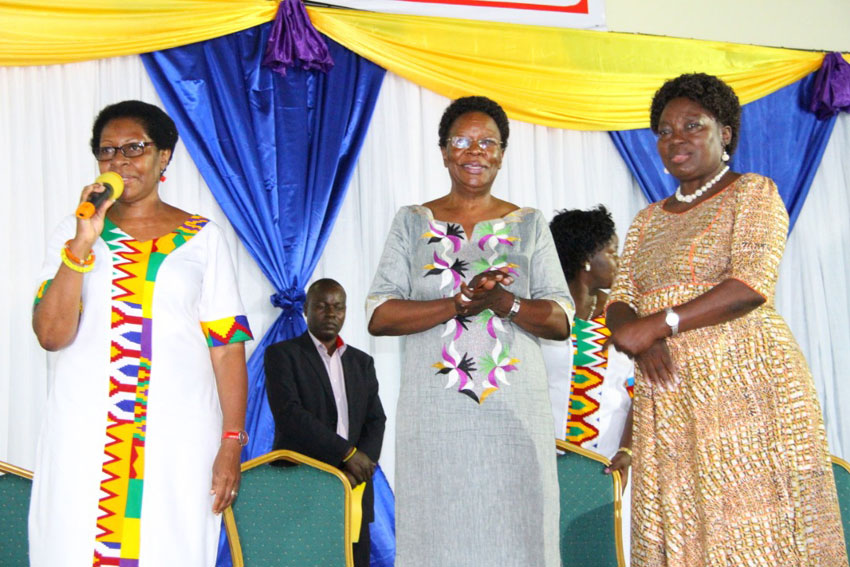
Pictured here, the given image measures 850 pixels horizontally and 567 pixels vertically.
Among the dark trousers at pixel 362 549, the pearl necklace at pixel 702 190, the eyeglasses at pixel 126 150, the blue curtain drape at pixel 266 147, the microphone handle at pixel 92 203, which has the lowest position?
the dark trousers at pixel 362 549

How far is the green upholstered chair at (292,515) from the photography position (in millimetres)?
3115

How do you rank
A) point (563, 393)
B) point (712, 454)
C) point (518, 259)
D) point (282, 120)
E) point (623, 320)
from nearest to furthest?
point (712, 454), point (623, 320), point (518, 259), point (563, 393), point (282, 120)

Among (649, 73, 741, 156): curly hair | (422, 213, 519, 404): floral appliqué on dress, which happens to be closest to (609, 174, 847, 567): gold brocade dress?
(649, 73, 741, 156): curly hair

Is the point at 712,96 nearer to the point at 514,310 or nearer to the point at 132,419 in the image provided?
the point at 514,310

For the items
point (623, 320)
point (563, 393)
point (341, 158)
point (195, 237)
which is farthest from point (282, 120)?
point (623, 320)

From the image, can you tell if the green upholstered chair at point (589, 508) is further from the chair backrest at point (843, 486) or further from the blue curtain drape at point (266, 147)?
the blue curtain drape at point (266, 147)

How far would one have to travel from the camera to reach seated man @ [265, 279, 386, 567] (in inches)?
161

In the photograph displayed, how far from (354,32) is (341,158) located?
746mm

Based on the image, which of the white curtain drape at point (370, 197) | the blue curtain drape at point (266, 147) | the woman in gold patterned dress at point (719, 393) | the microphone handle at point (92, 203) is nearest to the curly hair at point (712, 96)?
the woman in gold patterned dress at point (719, 393)

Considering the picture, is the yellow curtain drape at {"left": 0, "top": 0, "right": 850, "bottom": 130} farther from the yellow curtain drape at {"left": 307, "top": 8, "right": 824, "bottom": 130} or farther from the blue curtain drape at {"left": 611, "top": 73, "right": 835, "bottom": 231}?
the blue curtain drape at {"left": 611, "top": 73, "right": 835, "bottom": 231}

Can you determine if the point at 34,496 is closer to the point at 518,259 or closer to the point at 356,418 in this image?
the point at 518,259

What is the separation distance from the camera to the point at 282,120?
548 centimetres

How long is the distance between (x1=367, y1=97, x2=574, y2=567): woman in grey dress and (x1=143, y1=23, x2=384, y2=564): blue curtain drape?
8.62 ft

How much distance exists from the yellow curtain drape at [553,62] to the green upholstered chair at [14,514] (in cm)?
331
